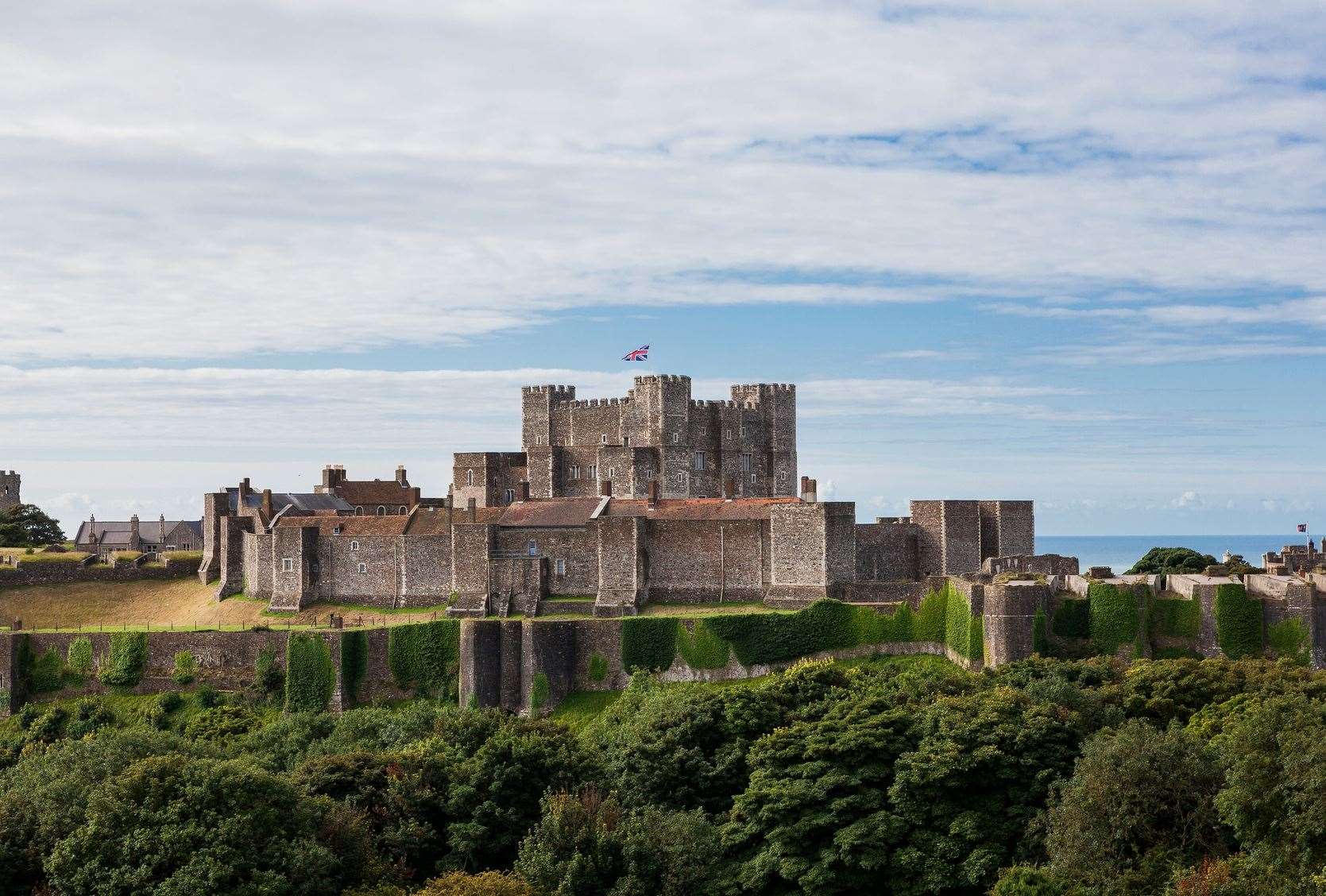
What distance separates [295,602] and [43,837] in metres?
30.4

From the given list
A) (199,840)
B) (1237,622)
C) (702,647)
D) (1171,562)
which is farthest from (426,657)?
(1171,562)

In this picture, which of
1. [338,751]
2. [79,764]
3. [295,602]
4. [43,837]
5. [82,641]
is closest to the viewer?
[43,837]

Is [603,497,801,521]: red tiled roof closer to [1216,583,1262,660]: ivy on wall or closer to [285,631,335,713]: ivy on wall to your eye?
[285,631,335,713]: ivy on wall

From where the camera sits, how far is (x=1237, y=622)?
56125mm

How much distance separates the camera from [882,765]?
46.8 metres

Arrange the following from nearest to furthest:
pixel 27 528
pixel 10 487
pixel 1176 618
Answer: pixel 1176 618, pixel 27 528, pixel 10 487

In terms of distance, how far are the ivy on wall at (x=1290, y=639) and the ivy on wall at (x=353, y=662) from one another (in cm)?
3170

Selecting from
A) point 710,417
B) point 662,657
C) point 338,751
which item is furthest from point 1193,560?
point 338,751

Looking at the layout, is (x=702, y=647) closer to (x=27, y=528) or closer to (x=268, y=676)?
(x=268, y=676)

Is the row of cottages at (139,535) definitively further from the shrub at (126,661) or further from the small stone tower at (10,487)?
the shrub at (126,661)

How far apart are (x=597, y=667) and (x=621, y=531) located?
6.70 metres

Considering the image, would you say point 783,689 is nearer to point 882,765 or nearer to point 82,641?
point 882,765

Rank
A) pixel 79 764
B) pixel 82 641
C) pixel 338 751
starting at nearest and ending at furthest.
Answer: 1. pixel 79 764
2. pixel 338 751
3. pixel 82 641

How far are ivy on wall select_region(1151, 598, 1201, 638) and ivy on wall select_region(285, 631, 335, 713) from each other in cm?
2923
